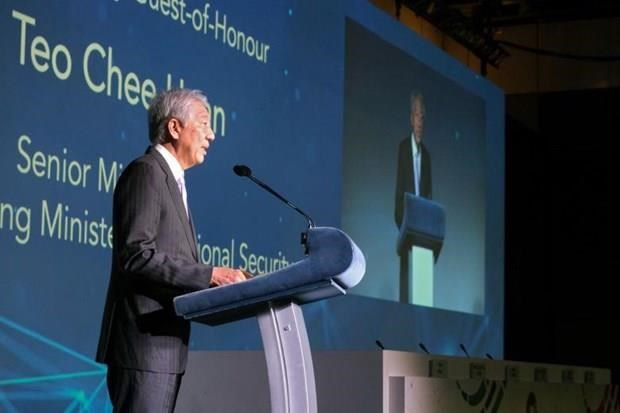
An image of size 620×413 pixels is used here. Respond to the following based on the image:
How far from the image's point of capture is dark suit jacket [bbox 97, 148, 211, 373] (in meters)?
2.53

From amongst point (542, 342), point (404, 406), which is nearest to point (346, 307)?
point (404, 406)

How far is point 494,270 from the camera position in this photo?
324 inches

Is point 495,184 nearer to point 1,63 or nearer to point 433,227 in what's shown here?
point 433,227

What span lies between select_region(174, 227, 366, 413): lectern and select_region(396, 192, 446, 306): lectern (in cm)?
429

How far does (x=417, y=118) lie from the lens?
7078 millimetres

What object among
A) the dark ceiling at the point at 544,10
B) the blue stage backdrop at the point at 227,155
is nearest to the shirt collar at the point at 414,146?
the blue stage backdrop at the point at 227,155

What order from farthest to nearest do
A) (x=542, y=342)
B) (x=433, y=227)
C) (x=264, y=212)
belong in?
(x=542, y=342) → (x=433, y=227) → (x=264, y=212)

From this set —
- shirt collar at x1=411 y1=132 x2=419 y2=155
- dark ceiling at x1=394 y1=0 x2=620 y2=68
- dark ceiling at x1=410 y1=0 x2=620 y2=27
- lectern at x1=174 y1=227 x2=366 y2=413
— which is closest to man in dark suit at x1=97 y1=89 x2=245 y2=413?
lectern at x1=174 y1=227 x2=366 y2=413

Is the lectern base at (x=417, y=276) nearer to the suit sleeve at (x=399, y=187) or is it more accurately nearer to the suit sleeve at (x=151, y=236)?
the suit sleeve at (x=399, y=187)

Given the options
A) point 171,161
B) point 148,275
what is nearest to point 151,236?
point 148,275

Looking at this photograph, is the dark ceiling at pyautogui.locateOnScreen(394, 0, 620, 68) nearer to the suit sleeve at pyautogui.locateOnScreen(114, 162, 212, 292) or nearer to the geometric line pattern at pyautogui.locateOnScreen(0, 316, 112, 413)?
the geometric line pattern at pyautogui.locateOnScreen(0, 316, 112, 413)

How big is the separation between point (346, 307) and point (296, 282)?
367 centimetres

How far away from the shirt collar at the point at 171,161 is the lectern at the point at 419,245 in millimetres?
4039

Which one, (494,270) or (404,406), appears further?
(494,270)
